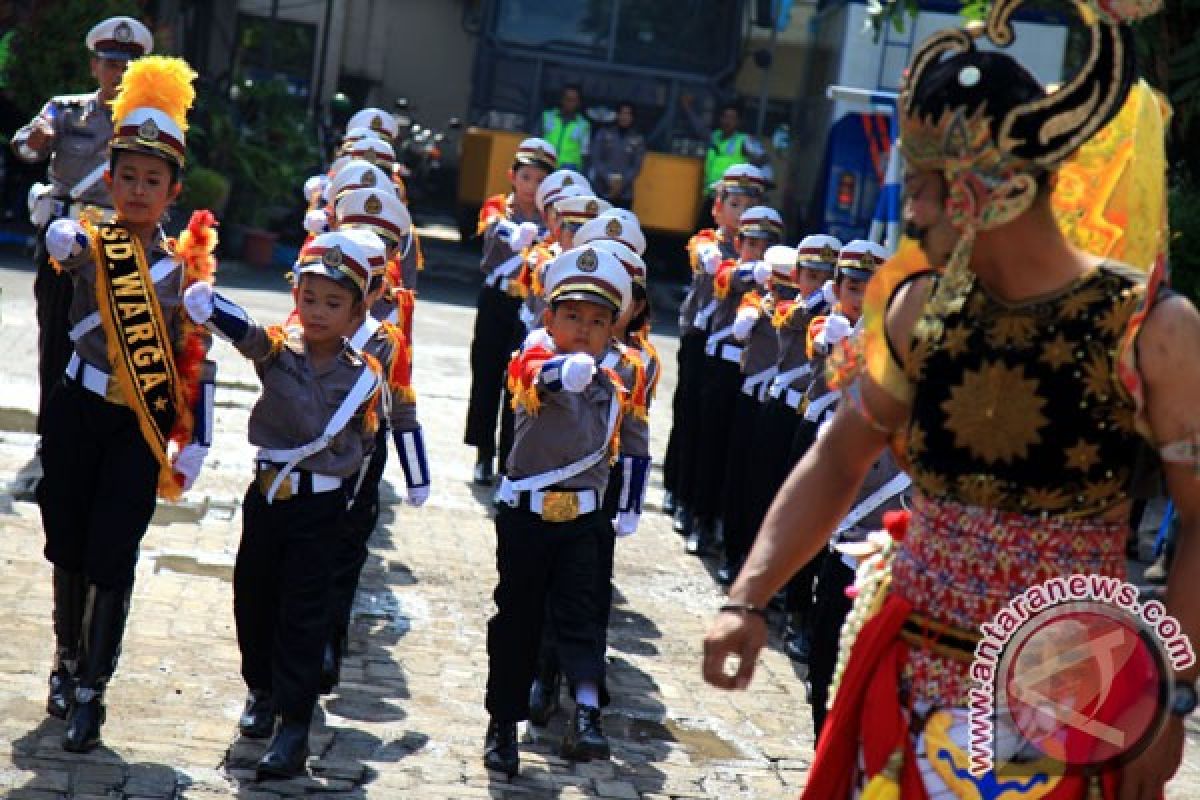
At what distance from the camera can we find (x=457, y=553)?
10.2 meters

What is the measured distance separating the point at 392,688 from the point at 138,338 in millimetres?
1814

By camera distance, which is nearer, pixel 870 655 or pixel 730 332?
pixel 870 655

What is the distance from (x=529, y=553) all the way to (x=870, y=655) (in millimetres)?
3131

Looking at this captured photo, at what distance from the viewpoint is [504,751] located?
6.84 m

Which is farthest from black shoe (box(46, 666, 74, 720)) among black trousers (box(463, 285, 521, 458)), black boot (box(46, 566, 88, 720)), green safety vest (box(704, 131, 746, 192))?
green safety vest (box(704, 131, 746, 192))

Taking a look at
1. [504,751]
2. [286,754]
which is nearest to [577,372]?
[504,751]

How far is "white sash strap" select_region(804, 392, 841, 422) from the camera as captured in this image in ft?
30.6

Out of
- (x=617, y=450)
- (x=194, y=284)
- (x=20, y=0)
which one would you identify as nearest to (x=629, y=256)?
(x=617, y=450)

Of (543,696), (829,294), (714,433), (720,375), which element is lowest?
(543,696)

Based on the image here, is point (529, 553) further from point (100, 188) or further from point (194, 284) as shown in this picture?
point (100, 188)

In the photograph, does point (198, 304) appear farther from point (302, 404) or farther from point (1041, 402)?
point (1041, 402)

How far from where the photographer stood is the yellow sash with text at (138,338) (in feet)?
21.3

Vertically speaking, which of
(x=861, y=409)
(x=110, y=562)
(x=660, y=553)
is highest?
(x=861, y=409)

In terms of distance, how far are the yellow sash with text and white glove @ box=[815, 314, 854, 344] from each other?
3.25m
